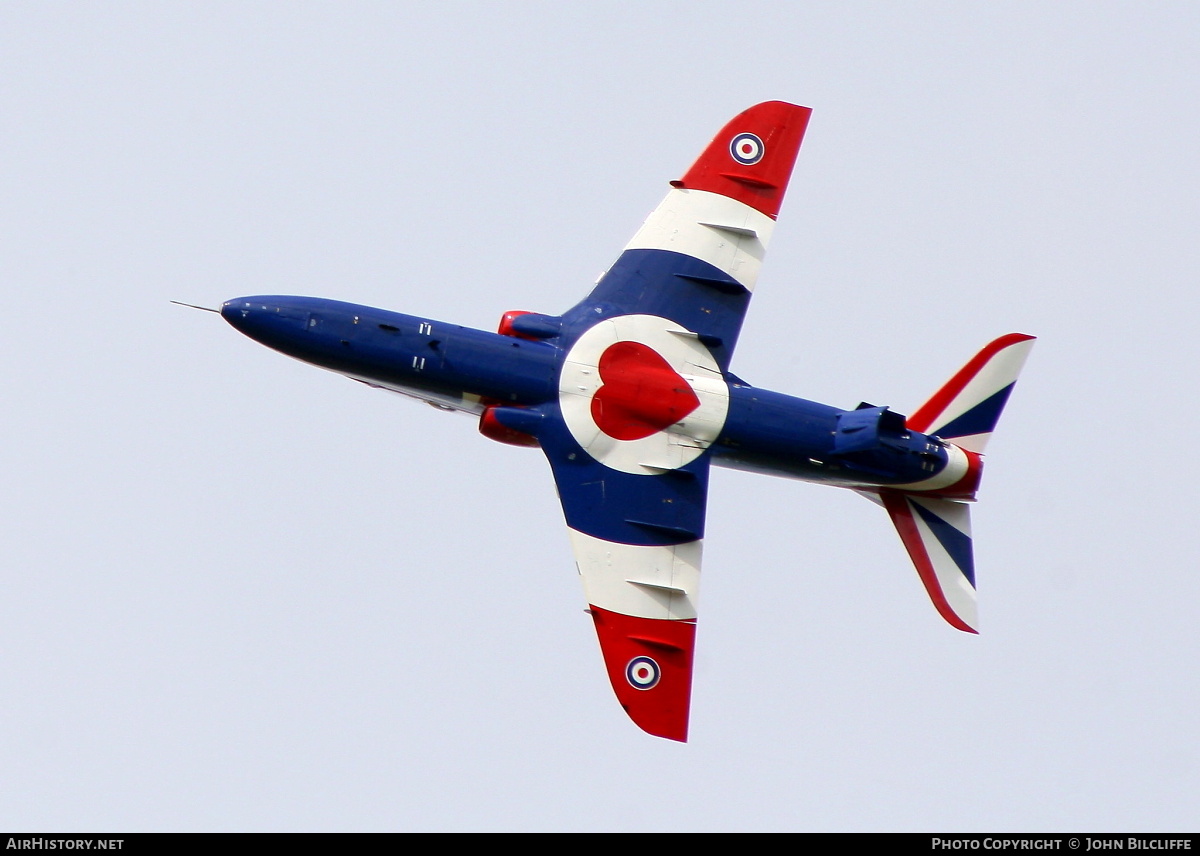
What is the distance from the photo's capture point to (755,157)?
38.8 meters

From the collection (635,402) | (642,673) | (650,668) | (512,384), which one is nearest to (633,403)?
(635,402)

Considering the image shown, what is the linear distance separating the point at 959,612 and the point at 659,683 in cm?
766

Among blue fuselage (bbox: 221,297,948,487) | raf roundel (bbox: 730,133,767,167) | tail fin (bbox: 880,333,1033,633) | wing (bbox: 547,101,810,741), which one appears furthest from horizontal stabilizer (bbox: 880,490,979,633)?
raf roundel (bbox: 730,133,767,167)

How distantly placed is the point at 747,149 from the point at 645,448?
27.2ft

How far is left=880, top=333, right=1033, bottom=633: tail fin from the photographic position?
123 ft

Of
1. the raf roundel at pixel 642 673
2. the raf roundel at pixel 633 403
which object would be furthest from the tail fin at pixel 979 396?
the raf roundel at pixel 642 673

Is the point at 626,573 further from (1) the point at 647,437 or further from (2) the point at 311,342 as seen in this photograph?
(2) the point at 311,342

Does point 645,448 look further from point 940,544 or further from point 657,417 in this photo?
point 940,544

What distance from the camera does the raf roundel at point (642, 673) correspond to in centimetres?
3591

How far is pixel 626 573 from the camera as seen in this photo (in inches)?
1436

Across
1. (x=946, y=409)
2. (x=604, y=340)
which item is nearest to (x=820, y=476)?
(x=946, y=409)

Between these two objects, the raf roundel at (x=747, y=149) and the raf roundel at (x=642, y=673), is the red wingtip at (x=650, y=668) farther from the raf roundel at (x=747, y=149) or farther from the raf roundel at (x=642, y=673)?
the raf roundel at (x=747, y=149)

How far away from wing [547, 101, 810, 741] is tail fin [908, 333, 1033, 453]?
5.38 m

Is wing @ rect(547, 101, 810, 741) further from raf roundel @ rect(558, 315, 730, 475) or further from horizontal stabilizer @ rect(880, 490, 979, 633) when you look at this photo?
horizontal stabilizer @ rect(880, 490, 979, 633)
